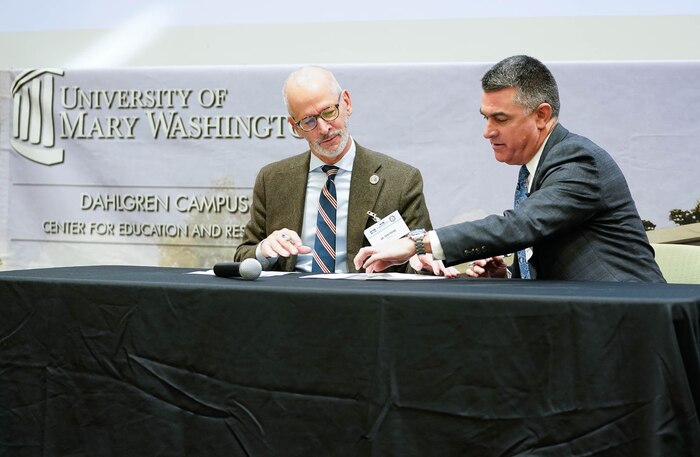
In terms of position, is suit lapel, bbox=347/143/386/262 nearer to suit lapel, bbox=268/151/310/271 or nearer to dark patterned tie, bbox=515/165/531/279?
suit lapel, bbox=268/151/310/271

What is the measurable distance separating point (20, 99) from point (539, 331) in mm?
3342

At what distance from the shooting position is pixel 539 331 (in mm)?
1355

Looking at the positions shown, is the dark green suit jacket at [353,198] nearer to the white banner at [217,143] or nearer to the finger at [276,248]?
the finger at [276,248]

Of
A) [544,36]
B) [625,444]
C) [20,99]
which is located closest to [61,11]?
[20,99]

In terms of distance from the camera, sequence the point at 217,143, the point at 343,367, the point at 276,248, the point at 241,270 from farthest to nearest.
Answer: the point at 217,143 < the point at 276,248 < the point at 241,270 < the point at 343,367

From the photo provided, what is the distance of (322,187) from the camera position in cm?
274

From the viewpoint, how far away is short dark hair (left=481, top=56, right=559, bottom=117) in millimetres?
2146

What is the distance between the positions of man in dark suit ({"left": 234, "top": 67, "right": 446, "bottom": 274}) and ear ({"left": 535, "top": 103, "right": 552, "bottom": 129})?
2.00 ft

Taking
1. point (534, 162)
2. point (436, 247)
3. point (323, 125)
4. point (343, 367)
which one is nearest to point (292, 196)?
point (323, 125)

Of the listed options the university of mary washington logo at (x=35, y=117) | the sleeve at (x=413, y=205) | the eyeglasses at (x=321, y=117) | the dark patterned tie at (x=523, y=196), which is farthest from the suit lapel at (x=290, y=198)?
the university of mary washington logo at (x=35, y=117)

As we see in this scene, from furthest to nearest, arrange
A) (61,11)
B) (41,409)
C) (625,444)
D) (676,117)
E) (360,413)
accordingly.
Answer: (61,11) < (676,117) < (41,409) < (360,413) < (625,444)

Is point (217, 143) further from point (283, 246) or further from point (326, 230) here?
point (283, 246)

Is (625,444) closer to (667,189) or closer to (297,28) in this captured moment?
(667,189)

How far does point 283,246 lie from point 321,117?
605 mm
